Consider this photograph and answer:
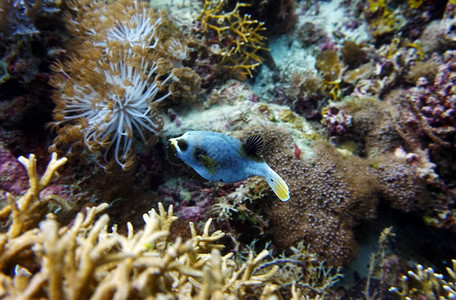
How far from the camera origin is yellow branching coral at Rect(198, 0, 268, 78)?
15.3ft

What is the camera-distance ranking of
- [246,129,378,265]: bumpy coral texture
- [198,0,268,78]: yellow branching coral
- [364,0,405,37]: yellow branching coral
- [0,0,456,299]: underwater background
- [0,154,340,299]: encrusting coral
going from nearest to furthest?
1. [0,154,340,299]: encrusting coral
2. [0,0,456,299]: underwater background
3. [246,129,378,265]: bumpy coral texture
4. [198,0,268,78]: yellow branching coral
5. [364,0,405,37]: yellow branching coral

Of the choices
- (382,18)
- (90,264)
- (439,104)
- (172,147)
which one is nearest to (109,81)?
(172,147)

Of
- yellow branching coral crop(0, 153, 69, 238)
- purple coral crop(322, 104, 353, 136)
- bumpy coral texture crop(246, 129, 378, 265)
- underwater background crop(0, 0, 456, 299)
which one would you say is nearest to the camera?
yellow branching coral crop(0, 153, 69, 238)

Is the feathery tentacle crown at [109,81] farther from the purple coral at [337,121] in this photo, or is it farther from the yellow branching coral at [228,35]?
the purple coral at [337,121]

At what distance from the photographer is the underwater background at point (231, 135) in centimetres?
283

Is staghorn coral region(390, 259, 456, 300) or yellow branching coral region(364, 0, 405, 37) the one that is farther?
yellow branching coral region(364, 0, 405, 37)

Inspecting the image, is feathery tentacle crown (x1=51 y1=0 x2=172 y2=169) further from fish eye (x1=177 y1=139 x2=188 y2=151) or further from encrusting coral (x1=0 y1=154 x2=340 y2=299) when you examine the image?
fish eye (x1=177 y1=139 x2=188 y2=151)

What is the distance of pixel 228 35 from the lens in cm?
489

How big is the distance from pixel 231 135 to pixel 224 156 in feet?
5.01

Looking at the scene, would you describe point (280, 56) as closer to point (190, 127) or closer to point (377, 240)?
point (190, 127)

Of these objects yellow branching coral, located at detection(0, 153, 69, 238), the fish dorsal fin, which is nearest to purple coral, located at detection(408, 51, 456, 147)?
the fish dorsal fin

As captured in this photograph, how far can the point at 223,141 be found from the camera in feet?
6.57

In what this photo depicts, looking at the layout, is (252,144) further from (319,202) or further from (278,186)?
(319,202)

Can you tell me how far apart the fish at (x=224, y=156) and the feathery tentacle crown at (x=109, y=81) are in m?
1.39
